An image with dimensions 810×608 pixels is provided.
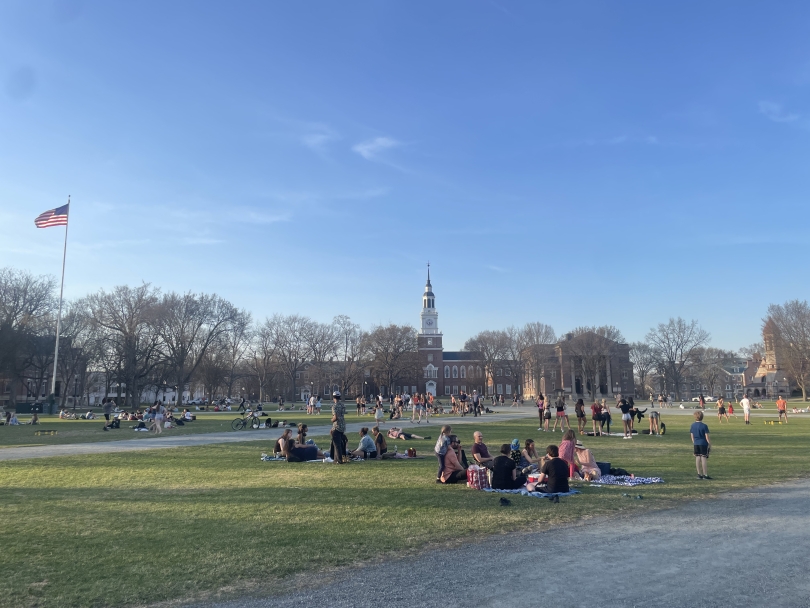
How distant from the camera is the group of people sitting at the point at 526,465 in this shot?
36.4 feet

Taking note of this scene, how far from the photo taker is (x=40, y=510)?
979 cm

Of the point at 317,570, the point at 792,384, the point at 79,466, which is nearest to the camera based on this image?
the point at 317,570

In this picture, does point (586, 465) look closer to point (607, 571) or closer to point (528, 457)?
point (528, 457)

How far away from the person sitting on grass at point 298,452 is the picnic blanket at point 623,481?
839cm

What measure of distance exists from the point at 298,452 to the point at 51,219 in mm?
32087

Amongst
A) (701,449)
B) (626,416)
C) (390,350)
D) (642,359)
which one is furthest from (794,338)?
(701,449)

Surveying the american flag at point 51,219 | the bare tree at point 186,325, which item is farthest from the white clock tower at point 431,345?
the american flag at point 51,219

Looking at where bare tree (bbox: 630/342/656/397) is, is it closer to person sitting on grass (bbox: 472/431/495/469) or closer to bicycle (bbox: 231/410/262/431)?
bicycle (bbox: 231/410/262/431)

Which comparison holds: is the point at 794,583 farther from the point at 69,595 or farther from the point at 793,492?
the point at 69,595

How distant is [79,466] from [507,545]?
13.4 m

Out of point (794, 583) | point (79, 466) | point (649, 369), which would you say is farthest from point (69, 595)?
point (649, 369)

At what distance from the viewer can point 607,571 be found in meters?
6.32

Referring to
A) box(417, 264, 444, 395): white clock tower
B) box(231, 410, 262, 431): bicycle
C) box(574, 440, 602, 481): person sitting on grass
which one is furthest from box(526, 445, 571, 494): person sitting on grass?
box(417, 264, 444, 395): white clock tower

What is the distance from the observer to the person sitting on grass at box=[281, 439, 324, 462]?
1667 cm
